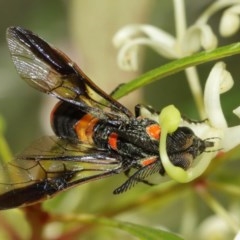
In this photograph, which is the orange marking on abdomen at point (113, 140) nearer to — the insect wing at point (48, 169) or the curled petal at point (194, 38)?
the insect wing at point (48, 169)

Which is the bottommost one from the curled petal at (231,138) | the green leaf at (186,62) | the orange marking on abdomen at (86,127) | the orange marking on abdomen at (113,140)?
the curled petal at (231,138)

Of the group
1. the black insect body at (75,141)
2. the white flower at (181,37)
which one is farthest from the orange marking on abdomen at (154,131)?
the white flower at (181,37)

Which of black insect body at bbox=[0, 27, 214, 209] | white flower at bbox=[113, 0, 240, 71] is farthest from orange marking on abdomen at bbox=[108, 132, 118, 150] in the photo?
white flower at bbox=[113, 0, 240, 71]

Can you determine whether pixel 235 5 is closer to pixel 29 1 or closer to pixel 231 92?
pixel 231 92

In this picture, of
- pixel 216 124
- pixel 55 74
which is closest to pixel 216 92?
pixel 216 124

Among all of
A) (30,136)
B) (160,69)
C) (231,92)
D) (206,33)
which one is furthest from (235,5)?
(30,136)
